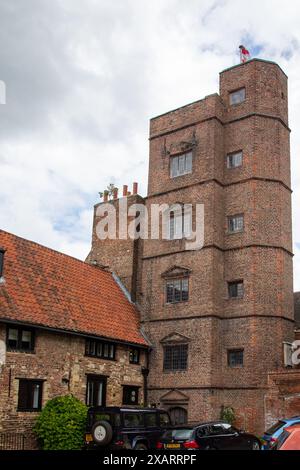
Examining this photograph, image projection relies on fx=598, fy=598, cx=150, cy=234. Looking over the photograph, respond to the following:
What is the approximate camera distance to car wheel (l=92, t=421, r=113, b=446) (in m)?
22.4

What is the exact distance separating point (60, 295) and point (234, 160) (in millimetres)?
12446

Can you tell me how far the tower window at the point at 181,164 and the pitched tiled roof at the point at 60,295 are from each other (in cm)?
726

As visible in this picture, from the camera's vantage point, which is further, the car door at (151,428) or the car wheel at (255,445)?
the car door at (151,428)

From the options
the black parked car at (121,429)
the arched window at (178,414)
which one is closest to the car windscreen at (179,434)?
the black parked car at (121,429)

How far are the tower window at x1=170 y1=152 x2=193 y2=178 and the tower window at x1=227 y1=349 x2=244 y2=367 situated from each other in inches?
412

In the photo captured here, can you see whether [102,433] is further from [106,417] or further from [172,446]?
[172,446]

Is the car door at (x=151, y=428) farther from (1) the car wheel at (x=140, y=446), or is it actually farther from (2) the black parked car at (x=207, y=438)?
(2) the black parked car at (x=207, y=438)

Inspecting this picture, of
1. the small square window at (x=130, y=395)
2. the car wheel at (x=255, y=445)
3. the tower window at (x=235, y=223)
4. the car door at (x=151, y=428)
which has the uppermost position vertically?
the tower window at (x=235, y=223)

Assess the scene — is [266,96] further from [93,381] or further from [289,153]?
[93,381]

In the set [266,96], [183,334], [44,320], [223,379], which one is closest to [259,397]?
[223,379]

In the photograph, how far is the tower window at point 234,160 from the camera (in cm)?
3334

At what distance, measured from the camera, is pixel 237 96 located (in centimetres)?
3453

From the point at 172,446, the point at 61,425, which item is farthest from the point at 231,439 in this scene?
the point at 61,425

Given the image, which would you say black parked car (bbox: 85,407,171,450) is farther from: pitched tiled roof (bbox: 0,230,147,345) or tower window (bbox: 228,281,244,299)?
tower window (bbox: 228,281,244,299)
